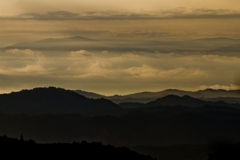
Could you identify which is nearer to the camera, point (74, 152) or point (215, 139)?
point (215, 139)

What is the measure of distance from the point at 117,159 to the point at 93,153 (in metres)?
3.80

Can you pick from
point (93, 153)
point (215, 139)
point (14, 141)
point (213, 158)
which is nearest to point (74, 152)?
point (93, 153)

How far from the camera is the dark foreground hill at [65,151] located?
127125 millimetres

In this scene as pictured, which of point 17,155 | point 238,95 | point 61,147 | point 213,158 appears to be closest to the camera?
point 238,95

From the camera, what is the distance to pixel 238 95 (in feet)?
174

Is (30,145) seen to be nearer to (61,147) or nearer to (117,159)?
(61,147)

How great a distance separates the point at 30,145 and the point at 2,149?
6834 mm

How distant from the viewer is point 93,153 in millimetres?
131500

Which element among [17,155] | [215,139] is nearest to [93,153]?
[17,155]

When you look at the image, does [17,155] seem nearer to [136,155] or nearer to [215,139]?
[136,155]

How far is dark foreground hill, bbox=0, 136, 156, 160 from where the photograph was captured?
127m

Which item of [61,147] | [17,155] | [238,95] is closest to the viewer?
[238,95]

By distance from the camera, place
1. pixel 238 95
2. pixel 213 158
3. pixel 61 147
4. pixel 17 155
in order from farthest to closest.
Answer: pixel 61 147
pixel 17 155
pixel 213 158
pixel 238 95

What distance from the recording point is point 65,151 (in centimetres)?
13162
